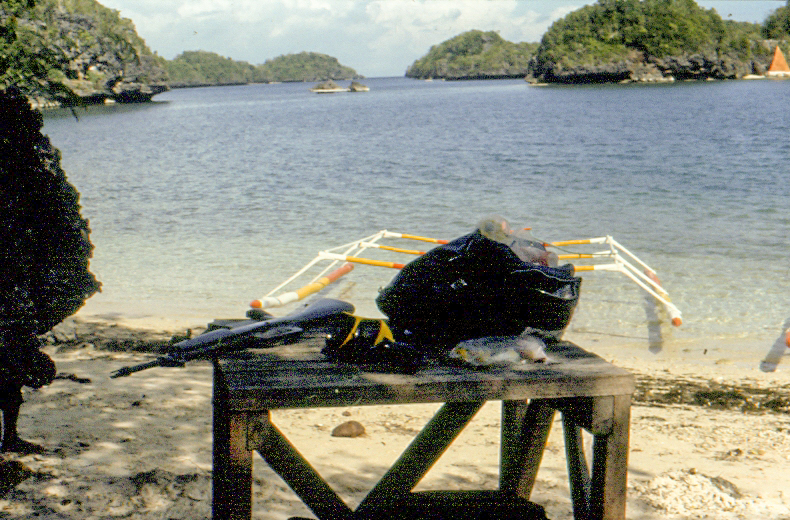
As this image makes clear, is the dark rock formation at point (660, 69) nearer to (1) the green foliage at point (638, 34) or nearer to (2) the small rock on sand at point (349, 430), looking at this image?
(1) the green foliage at point (638, 34)

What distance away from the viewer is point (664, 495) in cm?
350

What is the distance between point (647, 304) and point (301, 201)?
11753mm

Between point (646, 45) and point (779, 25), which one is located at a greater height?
point (779, 25)

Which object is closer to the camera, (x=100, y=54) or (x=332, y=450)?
(x=332, y=450)

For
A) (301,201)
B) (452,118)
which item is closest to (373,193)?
(301,201)

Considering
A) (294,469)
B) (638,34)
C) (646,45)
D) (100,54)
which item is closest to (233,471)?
(294,469)

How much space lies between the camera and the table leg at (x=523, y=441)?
2.77 metres

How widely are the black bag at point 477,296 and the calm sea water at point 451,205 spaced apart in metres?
5.66

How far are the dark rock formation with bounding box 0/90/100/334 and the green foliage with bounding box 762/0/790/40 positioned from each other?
14781 cm

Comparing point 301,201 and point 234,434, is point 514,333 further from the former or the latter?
point 301,201

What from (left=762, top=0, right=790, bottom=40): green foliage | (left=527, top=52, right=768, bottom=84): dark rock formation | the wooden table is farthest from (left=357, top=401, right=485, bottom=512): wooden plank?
(left=762, top=0, right=790, bottom=40): green foliage

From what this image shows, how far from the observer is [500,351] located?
7.80 ft

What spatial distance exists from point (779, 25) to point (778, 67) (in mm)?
19912

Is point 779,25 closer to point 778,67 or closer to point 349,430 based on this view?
point 778,67
